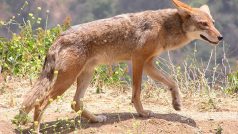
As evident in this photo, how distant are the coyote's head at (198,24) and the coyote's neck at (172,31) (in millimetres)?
68

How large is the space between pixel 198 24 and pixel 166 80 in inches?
34.3

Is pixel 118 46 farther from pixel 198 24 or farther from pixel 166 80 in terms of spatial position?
pixel 198 24

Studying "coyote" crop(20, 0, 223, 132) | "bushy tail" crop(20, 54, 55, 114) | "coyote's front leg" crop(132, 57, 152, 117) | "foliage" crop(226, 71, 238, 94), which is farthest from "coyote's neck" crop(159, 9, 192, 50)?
"foliage" crop(226, 71, 238, 94)

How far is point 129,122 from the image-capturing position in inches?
316

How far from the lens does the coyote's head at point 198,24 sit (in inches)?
339

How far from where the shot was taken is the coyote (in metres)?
7.90

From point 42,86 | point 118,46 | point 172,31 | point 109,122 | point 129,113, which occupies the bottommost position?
point 109,122

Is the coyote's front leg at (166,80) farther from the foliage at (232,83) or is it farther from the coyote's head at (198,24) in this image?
the foliage at (232,83)

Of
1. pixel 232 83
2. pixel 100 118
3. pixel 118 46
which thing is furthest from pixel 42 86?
pixel 232 83

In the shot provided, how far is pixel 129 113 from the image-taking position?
28.2 feet

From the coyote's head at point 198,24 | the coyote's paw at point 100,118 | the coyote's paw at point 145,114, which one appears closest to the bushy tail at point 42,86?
the coyote's paw at point 100,118

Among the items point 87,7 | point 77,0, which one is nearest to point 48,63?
point 87,7

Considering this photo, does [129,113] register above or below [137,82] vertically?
below

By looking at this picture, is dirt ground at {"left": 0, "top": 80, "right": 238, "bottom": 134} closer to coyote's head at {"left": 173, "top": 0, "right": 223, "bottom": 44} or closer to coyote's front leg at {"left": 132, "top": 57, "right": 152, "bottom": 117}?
coyote's front leg at {"left": 132, "top": 57, "right": 152, "bottom": 117}
